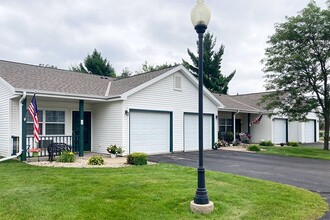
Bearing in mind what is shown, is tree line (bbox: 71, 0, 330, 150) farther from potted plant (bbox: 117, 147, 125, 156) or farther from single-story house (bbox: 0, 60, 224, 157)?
potted plant (bbox: 117, 147, 125, 156)

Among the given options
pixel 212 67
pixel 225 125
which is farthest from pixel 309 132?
pixel 212 67

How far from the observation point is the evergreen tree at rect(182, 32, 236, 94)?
37781 millimetres

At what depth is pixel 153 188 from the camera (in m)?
6.69

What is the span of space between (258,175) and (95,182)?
17.1 ft

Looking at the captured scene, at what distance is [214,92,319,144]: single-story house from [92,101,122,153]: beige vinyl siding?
952 centimetres

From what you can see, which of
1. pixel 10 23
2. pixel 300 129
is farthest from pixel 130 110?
pixel 300 129

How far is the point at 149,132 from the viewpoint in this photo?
48.5 ft

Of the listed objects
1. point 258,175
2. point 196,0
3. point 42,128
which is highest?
point 196,0

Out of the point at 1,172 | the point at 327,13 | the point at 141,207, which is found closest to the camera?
the point at 141,207

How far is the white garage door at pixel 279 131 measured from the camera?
77.2 feet

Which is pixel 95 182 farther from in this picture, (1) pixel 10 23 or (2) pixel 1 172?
(1) pixel 10 23

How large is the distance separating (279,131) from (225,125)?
17.8 ft

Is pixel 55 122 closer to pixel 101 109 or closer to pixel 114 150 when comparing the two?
pixel 101 109

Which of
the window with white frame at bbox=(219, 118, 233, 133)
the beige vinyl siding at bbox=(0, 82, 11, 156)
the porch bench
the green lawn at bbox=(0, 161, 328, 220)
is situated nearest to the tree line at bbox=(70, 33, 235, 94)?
the window with white frame at bbox=(219, 118, 233, 133)
